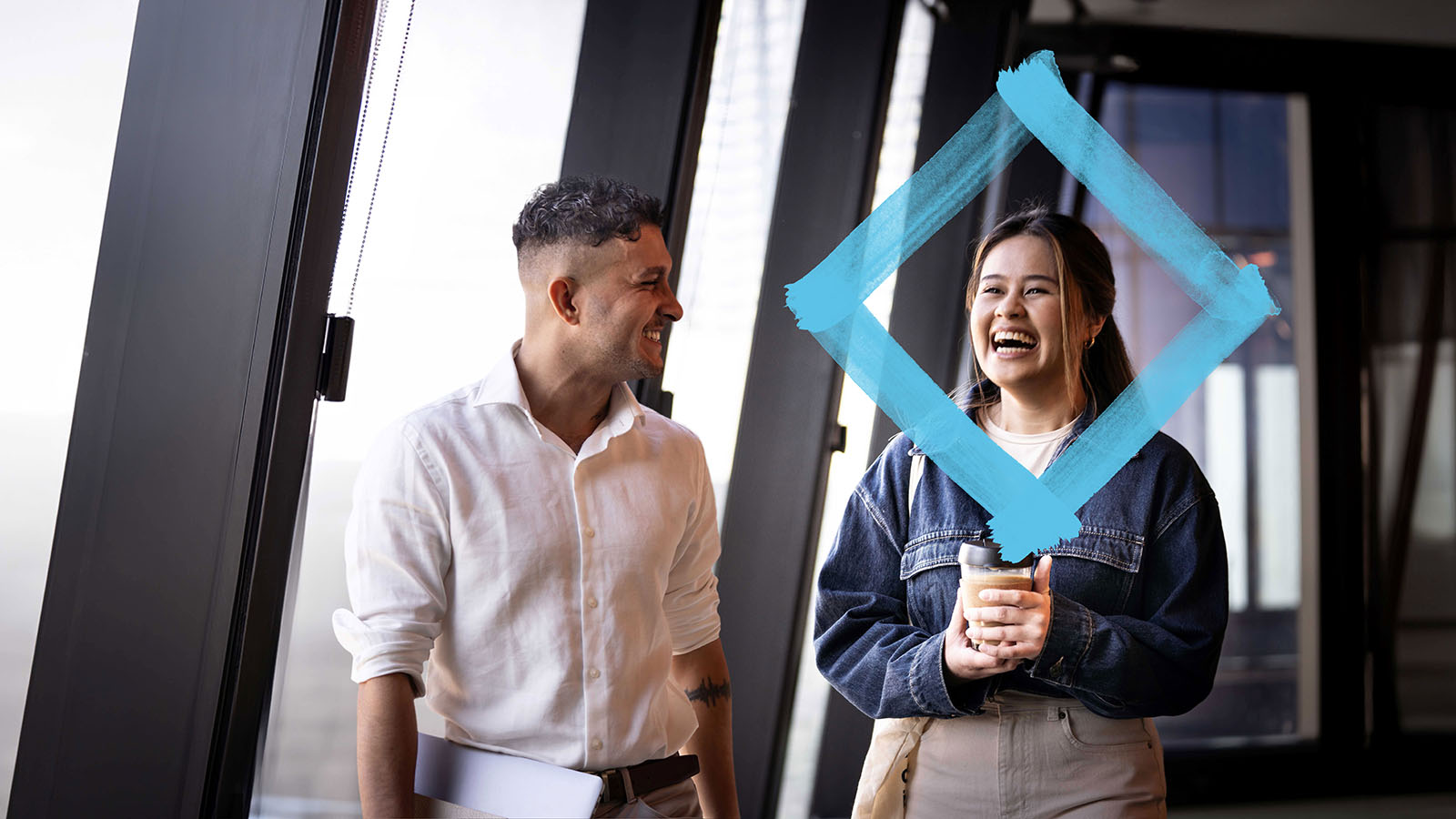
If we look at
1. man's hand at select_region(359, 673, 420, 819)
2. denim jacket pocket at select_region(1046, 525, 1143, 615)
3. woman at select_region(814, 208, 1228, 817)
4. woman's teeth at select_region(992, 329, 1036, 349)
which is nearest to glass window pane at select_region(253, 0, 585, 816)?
man's hand at select_region(359, 673, 420, 819)

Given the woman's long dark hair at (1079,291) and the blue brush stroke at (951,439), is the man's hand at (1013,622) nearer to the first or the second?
the blue brush stroke at (951,439)

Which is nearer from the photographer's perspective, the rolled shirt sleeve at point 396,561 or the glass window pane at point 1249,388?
the rolled shirt sleeve at point 396,561

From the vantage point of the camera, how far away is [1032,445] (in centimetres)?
155

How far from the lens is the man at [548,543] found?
1335 mm

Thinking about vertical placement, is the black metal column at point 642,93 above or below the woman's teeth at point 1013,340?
above

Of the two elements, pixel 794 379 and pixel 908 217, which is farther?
pixel 794 379

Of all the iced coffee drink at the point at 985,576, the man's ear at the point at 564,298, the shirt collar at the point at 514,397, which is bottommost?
the iced coffee drink at the point at 985,576

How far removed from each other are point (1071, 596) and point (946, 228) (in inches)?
43.8

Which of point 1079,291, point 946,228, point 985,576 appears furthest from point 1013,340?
point 946,228

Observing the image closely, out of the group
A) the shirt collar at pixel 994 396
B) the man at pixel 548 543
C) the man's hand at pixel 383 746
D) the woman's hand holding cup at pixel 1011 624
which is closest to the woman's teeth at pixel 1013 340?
the shirt collar at pixel 994 396

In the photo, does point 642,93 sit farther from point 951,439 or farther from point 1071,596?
point 1071,596

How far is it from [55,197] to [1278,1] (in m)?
3.73

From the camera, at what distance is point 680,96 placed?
6.35 feet

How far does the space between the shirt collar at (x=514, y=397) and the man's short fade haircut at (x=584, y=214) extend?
Answer: 0.16 meters
